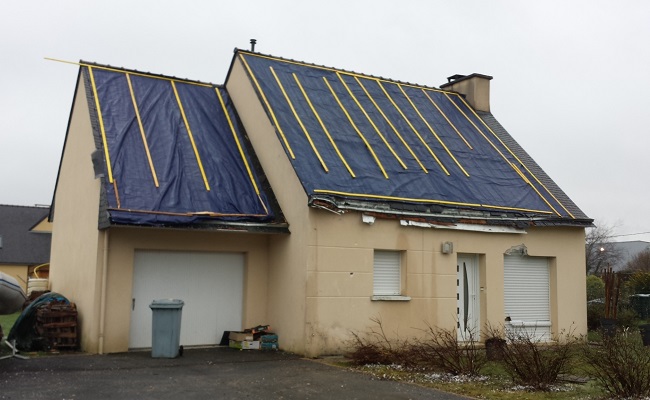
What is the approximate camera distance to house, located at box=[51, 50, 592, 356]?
1420 centimetres

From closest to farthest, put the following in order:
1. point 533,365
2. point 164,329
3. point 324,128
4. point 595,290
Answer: point 533,365
point 164,329
point 324,128
point 595,290

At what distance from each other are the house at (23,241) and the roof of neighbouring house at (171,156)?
2827cm

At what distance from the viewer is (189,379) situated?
1107 cm

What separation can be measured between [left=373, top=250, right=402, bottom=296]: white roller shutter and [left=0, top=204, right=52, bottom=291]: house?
33.1 meters

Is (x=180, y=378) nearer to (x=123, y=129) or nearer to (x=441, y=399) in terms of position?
(x=441, y=399)

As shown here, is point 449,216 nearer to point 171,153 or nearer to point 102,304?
A: point 171,153

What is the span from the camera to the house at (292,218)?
14203mm

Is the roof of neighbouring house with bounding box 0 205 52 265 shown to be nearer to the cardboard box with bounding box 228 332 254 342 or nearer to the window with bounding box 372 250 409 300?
the cardboard box with bounding box 228 332 254 342

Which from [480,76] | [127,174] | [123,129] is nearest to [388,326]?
[127,174]

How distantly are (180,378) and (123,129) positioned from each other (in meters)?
7.18

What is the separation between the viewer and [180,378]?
11.2m

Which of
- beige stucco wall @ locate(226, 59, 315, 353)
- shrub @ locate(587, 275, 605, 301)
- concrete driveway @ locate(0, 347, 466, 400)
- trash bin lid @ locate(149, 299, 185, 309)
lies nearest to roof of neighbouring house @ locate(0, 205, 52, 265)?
beige stucco wall @ locate(226, 59, 315, 353)

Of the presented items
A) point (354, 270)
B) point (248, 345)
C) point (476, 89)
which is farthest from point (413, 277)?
point (476, 89)

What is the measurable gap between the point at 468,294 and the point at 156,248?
300 inches
